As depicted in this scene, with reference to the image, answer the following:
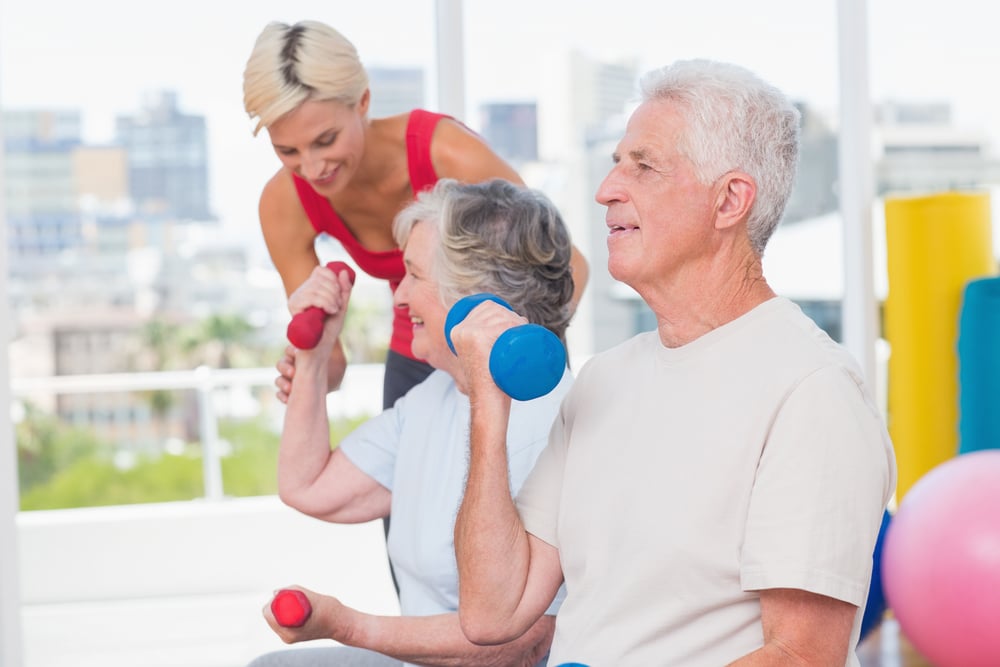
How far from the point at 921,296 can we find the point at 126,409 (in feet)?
14.1

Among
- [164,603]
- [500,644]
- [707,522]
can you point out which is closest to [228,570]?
[164,603]

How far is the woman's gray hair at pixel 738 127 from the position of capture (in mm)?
1189

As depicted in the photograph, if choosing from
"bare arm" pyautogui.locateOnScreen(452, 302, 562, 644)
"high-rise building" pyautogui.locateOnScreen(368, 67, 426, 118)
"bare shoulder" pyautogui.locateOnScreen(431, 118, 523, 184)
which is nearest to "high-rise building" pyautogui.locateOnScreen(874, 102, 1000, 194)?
"high-rise building" pyautogui.locateOnScreen(368, 67, 426, 118)

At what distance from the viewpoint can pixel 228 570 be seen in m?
4.25

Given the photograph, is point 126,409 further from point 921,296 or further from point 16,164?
point 921,296

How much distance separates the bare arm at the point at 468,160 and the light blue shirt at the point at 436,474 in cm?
33

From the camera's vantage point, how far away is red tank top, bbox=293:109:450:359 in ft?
6.47

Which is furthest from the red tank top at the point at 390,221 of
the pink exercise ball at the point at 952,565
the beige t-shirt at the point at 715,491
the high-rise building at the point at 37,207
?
the high-rise building at the point at 37,207

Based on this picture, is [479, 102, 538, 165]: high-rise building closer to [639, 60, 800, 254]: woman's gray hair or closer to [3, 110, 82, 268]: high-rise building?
[639, 60, 800, 254]: woman's gray hair

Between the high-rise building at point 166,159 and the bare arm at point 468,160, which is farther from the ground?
the high-rise building at point 166,159

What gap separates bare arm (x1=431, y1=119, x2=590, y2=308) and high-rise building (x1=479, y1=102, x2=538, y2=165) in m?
1.66

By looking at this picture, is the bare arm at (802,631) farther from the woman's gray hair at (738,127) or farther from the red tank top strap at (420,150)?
the red tank top strap at (420,150)

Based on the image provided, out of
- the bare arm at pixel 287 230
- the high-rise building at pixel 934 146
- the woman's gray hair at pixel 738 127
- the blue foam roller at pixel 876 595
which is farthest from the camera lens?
the high-rise building at pixel 934 146

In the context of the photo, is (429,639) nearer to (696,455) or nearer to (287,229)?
(696,455)
